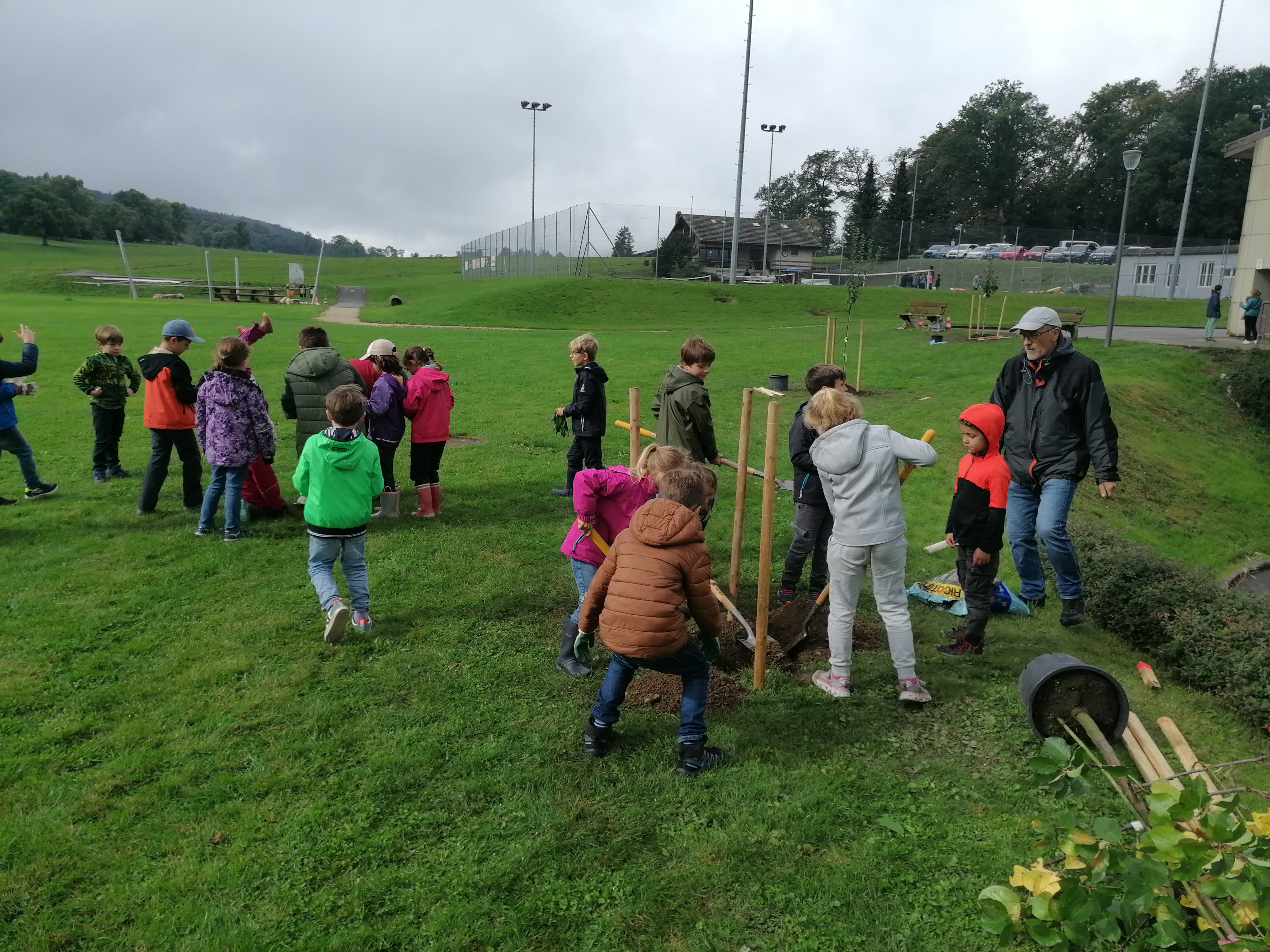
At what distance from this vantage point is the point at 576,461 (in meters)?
9.25

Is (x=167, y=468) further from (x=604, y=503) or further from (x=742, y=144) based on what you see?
(x=742, y=144)

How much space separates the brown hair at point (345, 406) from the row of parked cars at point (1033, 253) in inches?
2287

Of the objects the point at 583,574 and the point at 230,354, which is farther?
the point at 230,354

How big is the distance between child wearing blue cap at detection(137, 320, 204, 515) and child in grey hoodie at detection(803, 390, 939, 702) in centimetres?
594

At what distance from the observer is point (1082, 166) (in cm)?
8719

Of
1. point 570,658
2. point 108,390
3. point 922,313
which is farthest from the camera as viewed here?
point 922,313

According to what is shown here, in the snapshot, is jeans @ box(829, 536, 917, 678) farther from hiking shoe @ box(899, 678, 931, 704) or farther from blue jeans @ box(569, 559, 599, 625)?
blue jeans @ box(569, 559, 599, 625)

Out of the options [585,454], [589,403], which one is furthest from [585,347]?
[585,454]

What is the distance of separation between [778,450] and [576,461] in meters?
4.53

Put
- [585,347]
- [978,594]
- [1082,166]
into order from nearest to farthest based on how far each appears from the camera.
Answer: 1. [978,594]
2. [585,347]
3. [1082,166]

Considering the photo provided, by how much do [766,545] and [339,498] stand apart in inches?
119

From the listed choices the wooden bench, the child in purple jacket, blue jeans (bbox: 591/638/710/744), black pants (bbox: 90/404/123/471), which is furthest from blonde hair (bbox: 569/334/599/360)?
the wooden bench

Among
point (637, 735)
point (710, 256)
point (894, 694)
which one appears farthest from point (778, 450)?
point (710, 256)

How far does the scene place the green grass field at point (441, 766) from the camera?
347cm
